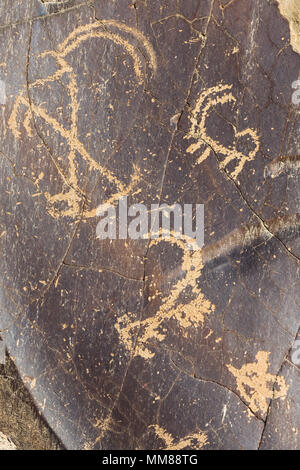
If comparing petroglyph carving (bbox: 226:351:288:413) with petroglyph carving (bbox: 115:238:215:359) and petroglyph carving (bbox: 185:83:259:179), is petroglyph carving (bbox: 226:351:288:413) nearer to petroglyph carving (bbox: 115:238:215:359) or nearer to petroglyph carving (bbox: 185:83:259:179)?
petroglyph carving (bbox: 115:238:215:359)

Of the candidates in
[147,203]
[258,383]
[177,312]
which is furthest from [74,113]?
[258,383]

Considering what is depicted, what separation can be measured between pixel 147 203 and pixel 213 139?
0.69 ft

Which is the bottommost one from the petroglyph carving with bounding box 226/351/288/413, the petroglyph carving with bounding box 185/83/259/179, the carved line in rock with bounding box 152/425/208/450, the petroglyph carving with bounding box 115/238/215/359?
the carved line in rock with bounding box 152/425/208/450

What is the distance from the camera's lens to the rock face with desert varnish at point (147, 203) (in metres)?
1.23

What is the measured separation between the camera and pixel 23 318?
1329mm

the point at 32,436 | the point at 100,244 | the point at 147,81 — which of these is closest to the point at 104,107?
the point at 147,81

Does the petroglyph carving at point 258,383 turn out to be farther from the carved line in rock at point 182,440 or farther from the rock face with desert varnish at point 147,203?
the carved line in rock at point 182,440

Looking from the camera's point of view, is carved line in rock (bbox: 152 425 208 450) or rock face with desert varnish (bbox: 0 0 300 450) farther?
carved line in rock (bbox: 152 425 208 450)

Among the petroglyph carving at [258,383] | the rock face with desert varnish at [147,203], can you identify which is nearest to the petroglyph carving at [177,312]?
the rock face with desert varnish at [147,203]

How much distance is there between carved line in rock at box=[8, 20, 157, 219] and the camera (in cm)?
124

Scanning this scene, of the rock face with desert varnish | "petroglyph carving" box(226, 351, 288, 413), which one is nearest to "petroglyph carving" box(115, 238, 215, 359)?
the rock face with desert varnish

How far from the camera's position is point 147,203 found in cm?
127

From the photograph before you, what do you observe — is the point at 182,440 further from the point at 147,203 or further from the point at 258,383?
the point at 147,203
